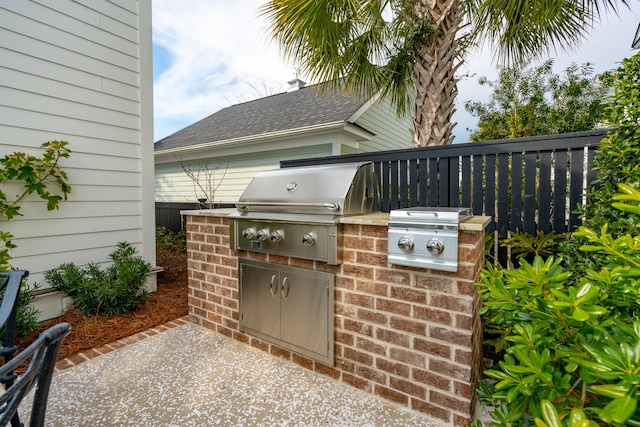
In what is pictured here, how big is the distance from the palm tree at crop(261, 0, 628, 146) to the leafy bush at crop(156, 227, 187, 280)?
3.86 metres

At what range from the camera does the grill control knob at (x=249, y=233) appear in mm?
2615

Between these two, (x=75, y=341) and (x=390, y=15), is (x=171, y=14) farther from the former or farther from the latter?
(x=75, y=341)

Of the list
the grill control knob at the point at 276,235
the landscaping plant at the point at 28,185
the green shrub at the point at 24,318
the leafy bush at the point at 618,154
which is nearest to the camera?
the leafy bush at the point at 618,154

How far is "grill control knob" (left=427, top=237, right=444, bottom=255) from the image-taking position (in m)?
1.77

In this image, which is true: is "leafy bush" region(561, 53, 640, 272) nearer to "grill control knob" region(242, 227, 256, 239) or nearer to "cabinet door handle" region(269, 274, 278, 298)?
"cabinet door handle" region(269, 274, 278, 298)

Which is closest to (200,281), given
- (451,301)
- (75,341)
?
(75,341)

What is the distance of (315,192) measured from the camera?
2367 millimetres

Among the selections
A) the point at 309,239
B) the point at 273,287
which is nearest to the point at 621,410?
the point at 309,239

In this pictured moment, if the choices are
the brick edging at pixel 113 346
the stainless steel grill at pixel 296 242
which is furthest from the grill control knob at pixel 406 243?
the brick edging at pixel 113 346

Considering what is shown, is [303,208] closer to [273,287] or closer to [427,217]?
[273,287]

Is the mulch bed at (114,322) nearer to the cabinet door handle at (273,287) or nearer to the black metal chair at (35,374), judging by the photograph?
the cabinet door handle at (273,287)

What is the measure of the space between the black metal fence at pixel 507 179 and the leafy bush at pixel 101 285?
10.7ft

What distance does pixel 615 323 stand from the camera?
904mm

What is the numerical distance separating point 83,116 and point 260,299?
321 cm
